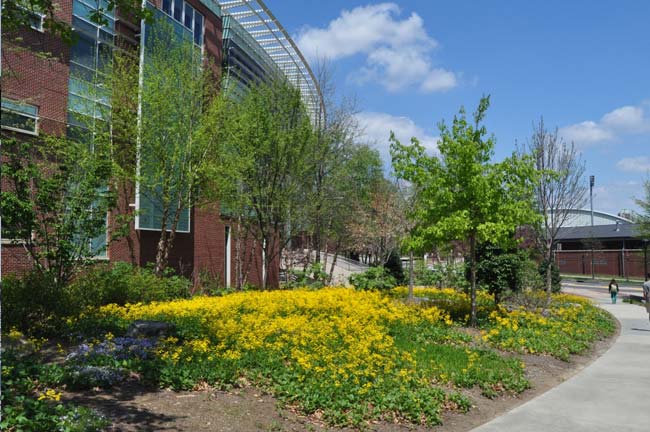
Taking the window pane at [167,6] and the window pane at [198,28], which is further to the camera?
the window pane at [198,28]

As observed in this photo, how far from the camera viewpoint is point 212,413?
5.56m

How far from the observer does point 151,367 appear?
259 inches

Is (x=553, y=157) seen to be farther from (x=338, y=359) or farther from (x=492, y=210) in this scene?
(x=338, y=359)

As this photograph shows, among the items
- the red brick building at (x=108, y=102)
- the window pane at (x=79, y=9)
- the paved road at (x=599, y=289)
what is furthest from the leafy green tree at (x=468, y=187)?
the paved road at (x=599, y=289)

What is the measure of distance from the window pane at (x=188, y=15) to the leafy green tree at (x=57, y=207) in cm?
1209

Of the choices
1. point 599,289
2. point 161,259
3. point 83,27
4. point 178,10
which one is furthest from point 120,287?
point 599,289

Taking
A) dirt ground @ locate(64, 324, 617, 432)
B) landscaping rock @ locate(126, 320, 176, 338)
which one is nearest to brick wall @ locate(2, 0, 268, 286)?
landscaping rock @ locate(126, 320, 176, 338)

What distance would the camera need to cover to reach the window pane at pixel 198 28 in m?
22.3

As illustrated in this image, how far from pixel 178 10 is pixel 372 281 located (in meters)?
14.1

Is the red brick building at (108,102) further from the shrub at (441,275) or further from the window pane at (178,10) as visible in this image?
the shrub at (441,275)

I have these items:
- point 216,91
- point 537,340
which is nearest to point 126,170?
point 216,91

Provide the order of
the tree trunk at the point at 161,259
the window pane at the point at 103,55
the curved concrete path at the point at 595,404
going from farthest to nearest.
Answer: the window pane at the point at 103,55
the tree trunk at the point at 161,259
the curved concrete path at the point at 595,404

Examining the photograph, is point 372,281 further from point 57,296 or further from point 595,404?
point 595,404

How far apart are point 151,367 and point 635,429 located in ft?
19.5
